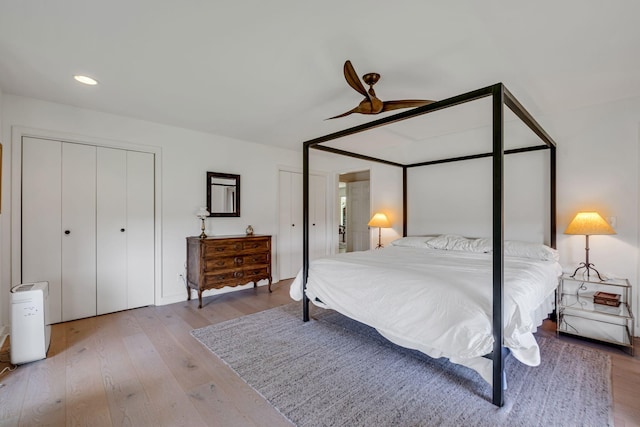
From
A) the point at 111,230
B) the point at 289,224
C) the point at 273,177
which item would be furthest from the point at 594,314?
the point at 111,230

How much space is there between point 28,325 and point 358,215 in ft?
19.4

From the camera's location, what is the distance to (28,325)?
226 cm

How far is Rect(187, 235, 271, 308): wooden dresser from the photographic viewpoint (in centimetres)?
361

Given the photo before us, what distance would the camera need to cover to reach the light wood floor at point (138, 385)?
5.56ft

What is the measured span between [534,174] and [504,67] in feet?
5.82

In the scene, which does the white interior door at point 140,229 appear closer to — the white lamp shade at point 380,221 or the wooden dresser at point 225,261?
the wooden dresser at point 225,261

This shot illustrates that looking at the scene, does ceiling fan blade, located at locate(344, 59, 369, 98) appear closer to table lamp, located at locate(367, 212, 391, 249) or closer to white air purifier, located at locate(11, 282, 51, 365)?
table lamp, located at locate(367, 212, 391, 249)

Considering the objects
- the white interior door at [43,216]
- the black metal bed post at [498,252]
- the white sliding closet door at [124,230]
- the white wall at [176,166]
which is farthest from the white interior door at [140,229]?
the black metal bed post at [498,252]

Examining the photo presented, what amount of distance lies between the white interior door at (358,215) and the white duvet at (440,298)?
12.8 ft

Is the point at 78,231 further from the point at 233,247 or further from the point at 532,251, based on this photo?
the point at 532,251

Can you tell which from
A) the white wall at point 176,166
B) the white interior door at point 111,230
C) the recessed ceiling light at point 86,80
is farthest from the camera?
the white interior door at point 111,230

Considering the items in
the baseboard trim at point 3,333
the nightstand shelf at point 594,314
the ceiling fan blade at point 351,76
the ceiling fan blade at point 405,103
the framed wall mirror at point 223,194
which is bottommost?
the baseboard trim at point 3,333

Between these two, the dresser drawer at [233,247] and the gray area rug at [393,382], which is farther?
the dresser drawer at [233,247]

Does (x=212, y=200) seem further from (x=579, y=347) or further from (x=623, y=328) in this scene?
(x=623, y=328)
